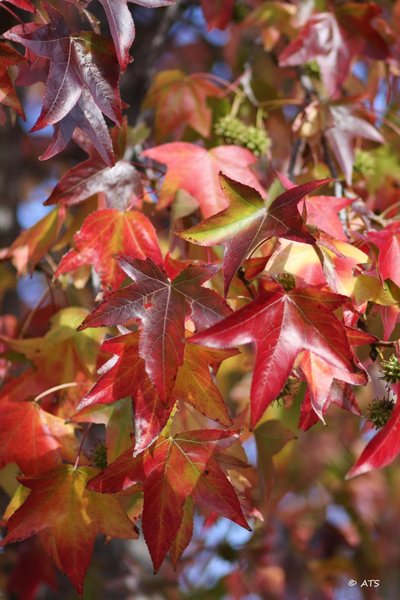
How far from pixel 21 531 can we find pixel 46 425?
0.68 feet

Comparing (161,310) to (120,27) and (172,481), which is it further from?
(120,27)

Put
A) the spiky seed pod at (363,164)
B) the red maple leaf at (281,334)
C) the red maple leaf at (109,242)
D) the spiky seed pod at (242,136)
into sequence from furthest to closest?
the spiky seed pod at (363,164), the spiky seed pod at (242,136), the red maple leaf at (109,242), the red maple leaf at (281,334)

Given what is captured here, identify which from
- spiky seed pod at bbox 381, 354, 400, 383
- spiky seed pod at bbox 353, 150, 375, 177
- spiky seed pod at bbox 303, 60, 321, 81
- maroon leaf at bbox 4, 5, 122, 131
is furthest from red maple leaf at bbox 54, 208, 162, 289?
spiky seed pod at bbox 303, 60, 321, 81

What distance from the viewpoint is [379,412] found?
1.18 m

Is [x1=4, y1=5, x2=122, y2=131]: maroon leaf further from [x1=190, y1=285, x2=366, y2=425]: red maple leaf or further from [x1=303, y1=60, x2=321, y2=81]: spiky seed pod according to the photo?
[x1=303, y1=60, x2=321, y2=81]: spiky seed pod

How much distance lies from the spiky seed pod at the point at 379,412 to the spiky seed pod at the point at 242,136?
0.72 m

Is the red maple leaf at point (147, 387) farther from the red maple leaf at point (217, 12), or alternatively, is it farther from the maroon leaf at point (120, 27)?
the red maple leaf at point (217, 12)

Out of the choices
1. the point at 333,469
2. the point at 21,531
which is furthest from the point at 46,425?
the point at 333,469

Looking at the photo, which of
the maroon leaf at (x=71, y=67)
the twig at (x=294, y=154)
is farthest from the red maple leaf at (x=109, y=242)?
the twig at (x=294, y=154)

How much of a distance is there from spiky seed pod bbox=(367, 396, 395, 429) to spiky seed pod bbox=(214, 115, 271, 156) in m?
0.72

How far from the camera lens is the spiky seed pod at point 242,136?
170 centimetres

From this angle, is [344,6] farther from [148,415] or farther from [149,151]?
[148,415]

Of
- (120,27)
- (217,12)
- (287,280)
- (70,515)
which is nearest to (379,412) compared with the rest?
(287,280)

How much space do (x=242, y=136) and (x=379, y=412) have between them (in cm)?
77
